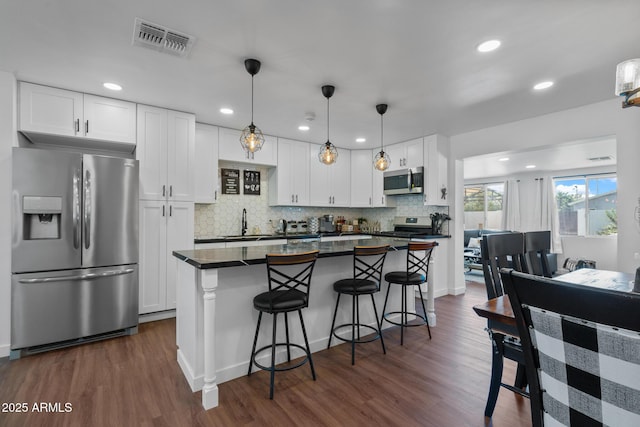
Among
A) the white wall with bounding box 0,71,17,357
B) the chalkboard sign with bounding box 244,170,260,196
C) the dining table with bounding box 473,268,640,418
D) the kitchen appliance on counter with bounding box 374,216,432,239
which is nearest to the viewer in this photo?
the dining table with bounding box 473,268,640,418

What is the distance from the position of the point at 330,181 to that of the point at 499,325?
4116mm

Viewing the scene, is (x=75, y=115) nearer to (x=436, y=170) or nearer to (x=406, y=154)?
(x=406, y=154)

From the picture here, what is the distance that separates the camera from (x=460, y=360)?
2.57 m

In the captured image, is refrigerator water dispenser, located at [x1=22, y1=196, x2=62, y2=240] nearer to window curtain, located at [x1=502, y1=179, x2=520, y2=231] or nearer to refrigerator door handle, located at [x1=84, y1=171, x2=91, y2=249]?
refrigerator door handle, located at [x1=84, y1=171, x2=91, y2=249]

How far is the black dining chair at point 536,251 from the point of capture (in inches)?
87.9

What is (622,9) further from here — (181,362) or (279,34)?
(181,362)

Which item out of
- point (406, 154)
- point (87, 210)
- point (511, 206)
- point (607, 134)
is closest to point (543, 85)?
point (607, 134)

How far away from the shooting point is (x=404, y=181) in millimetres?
5109

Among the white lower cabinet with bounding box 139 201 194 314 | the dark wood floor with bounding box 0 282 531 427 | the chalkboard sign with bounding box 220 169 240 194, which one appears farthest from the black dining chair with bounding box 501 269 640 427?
the chalkboard sign with bounding box 220 169 240 194

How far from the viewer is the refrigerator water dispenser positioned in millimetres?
2686

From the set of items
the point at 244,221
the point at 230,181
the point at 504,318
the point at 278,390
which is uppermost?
the point at 230,181

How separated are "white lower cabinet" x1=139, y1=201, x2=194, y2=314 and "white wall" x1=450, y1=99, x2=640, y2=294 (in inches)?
172

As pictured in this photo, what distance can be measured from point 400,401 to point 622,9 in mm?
2862

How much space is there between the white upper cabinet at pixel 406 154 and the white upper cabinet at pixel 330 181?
2.83 ft
